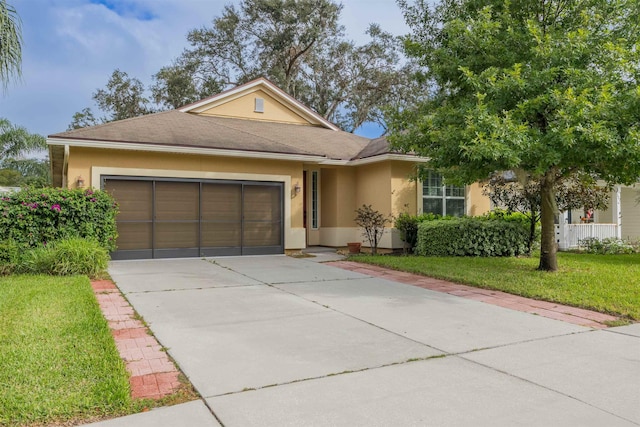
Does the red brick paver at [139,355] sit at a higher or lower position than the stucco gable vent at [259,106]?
lower

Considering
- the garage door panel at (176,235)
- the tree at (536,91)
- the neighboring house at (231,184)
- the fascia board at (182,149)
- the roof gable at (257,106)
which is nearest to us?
the tree at (536,91)

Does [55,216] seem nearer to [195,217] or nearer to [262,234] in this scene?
[195,217]

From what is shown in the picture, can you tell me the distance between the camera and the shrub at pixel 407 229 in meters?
13.6

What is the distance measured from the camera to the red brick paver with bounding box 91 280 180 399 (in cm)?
362

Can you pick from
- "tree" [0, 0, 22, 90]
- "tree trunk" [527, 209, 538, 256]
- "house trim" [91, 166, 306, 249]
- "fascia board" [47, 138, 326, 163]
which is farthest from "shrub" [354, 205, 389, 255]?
"tree" [0, 0, 22, 90]

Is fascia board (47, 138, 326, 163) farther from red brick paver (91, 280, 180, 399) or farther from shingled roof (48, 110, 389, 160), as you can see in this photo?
red brick paver (91, 280, 180, 399)

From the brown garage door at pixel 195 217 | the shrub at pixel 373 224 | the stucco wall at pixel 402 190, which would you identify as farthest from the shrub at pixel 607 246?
the brown garage door at pixel 195 217

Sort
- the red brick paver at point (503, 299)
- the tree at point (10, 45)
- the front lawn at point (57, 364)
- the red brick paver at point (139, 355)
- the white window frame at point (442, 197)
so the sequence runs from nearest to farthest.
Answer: the front lawn at point (57, 364)
the red brick paver at point (139, 355)
the red brick paver at point (503, 299)
the tree at point (10, 45)
the white window frame at point (442, 197)

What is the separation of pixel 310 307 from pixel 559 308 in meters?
3.72

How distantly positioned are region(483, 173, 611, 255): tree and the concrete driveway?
712 cm

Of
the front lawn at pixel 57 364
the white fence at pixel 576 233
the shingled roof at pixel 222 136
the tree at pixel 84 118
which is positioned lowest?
the front lawn at pixel 57 364

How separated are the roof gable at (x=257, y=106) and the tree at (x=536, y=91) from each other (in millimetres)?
9131

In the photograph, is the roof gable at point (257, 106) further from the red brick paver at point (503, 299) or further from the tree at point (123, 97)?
the tree at point (123, 97)

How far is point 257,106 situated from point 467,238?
32.3 feet
